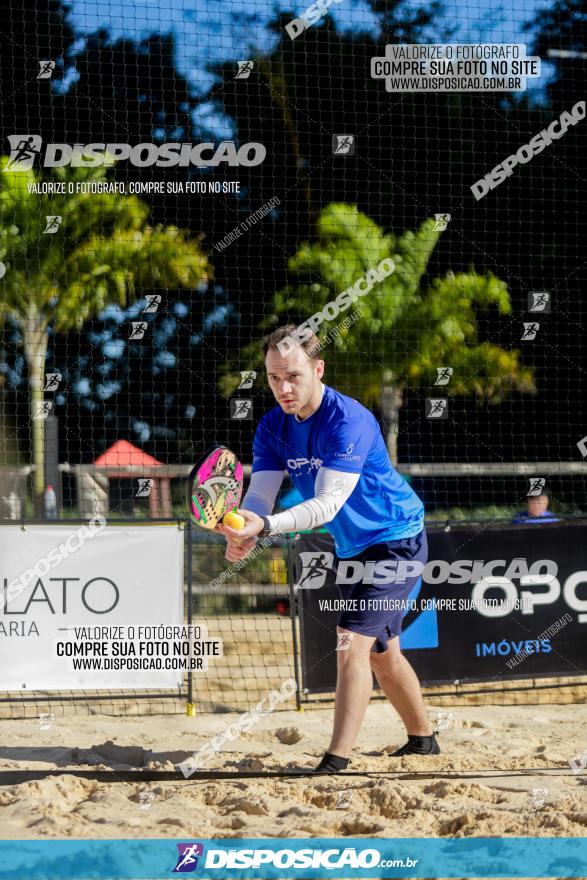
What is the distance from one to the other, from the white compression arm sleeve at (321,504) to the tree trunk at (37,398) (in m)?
7.06

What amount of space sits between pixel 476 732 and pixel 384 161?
46.0ft

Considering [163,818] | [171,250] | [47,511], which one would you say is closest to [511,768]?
[163,818]

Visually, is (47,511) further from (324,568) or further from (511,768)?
(511,768)

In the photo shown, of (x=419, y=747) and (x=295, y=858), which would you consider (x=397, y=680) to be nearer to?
(x=419, y=747)

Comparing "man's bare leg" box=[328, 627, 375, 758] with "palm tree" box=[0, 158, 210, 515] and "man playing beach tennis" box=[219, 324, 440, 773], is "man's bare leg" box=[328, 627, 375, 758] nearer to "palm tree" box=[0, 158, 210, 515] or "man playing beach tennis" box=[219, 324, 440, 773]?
"man playing beach tennis" box=[219, 324, 440, 773]

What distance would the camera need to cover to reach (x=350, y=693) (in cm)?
422

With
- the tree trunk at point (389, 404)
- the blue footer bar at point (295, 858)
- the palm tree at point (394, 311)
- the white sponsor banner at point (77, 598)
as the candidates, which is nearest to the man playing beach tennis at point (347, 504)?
the blue footer bar at point (295, 858)

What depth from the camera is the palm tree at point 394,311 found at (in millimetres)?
16672

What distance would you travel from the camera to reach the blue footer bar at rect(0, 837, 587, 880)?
10.1ft

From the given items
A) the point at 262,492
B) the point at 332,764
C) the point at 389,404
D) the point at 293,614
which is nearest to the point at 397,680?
the point at 332,764

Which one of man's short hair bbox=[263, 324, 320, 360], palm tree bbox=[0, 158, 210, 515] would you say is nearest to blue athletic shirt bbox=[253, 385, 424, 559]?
man's short hair bbox=[263, 324, 320, 360]

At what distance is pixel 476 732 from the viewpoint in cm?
573

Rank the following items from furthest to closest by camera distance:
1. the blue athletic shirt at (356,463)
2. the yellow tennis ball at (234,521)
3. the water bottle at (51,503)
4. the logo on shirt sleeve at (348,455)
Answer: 1. the water bottle at (51,503)
2. the blue athletic shirt at (356,463)
3. the logo on shirt sleeve at (348,455)
4. the yellow tennis ball at (234,521)

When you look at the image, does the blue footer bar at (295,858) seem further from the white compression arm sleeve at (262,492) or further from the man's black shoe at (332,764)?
the white compression arm sleeve at (262,492)
